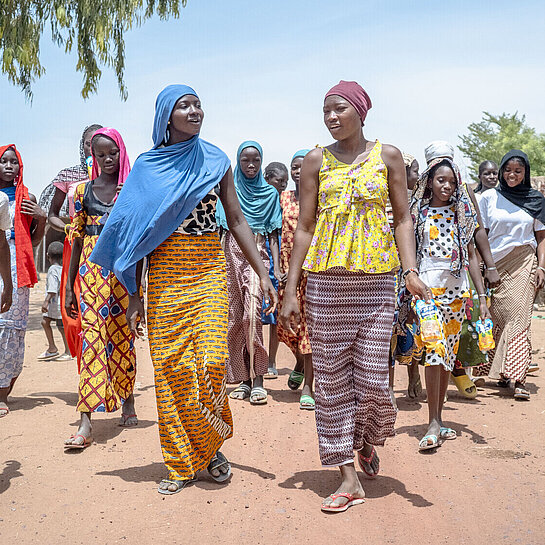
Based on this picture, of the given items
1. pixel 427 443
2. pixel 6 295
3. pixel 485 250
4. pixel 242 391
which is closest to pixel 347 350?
pixel 427 443

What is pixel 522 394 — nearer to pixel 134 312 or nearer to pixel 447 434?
pixel 447 434

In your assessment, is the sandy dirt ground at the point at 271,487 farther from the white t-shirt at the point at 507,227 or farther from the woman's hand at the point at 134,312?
the white t-shirt at the point at 507,227

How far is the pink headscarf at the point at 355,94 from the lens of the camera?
4414mm

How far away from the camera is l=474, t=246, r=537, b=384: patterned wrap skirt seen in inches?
309

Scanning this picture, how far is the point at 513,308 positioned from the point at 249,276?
9.40ft

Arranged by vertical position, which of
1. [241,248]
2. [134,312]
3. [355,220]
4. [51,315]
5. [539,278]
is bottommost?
[51,315]

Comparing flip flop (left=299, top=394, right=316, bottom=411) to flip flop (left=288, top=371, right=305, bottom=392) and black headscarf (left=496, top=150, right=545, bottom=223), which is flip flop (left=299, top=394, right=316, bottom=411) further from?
black headscarf (left=496, top=150, right=545, bottom=223)

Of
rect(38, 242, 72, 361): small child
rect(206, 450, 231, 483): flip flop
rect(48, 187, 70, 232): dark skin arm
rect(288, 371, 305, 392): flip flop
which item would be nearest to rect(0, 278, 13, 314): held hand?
rect(48, 187, 70, 232): dark skin arm

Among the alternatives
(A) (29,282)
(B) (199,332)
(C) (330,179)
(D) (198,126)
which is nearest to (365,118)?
(C) (330,179)

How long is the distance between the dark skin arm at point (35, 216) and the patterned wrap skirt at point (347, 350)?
3.47 m

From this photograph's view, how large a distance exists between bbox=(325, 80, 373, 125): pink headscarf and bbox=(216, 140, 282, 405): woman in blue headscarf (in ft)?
10.0

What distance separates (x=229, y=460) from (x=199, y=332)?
112cm

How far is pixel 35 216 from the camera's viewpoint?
6.99 meters

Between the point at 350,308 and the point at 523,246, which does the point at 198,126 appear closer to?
the point at 350,308
